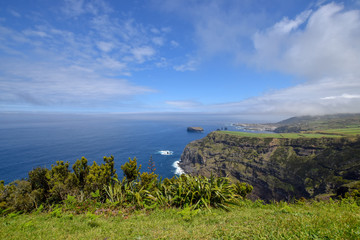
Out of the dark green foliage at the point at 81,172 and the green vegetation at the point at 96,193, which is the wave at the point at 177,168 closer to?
the dark green foliage at the point at 81,172

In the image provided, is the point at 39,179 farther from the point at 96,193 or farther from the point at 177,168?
the point at 177,168

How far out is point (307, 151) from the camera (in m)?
79.8

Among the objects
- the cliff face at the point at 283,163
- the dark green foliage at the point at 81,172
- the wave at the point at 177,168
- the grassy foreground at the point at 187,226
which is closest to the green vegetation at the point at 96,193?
the dark green foliage at the point at 81,172

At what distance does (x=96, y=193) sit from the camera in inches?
365

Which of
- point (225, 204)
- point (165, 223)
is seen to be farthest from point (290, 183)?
point (165, 223)

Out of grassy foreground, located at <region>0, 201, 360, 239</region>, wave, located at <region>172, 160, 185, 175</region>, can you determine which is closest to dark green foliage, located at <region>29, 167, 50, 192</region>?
grassy foreground, located at <region>0, 201, 360, 239</region>

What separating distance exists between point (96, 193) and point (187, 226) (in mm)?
6471

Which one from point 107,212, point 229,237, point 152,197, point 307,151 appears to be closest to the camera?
point 229,237

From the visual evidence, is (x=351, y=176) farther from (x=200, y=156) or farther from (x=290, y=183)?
(x=200, y=156)

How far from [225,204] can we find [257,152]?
9502cm

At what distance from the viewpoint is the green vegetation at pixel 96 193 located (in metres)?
8.30

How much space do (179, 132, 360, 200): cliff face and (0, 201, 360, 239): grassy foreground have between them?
42806 millimetres

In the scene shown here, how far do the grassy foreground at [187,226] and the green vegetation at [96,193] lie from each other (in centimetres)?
96

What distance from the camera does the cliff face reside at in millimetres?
61500
